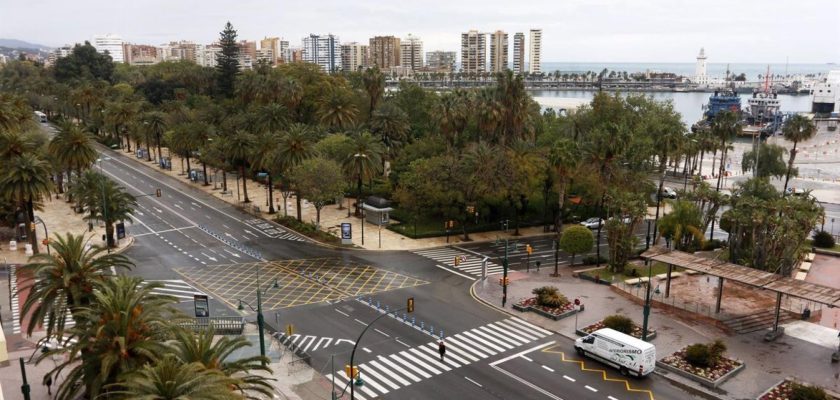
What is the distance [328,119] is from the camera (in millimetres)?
98375

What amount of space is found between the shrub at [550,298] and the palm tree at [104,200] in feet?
137

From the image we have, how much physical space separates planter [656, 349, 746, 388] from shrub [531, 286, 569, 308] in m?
9.68

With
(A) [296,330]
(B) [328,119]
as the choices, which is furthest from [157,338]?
(B) [328,119]

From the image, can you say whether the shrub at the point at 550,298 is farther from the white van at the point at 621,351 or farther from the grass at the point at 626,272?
the grass at the point at 626,272

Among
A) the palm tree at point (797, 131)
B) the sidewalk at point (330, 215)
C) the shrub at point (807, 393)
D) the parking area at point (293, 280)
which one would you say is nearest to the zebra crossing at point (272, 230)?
the sidewalk at point (330, 215)

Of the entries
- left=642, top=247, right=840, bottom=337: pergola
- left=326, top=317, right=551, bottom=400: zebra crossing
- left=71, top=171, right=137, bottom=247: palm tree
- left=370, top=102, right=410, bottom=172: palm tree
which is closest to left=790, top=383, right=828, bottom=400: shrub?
left=642, top=247, right=840, bottom=337: pergola

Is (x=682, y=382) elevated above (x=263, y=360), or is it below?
below

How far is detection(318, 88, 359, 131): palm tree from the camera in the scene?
97938 millimetres

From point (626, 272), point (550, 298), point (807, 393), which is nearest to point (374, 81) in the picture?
point (626, 272)

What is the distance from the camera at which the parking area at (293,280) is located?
49.3 m

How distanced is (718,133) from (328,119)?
60884 mm

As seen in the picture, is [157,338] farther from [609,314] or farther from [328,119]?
[328,119]

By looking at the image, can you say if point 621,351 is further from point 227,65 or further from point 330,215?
point 227,65

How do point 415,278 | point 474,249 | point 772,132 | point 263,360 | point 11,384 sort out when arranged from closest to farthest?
point 263,360 < point 11,384 < point 415,278 < point 474,249 < point 772,132
